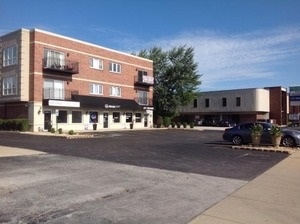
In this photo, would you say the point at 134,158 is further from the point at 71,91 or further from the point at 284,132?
the point at 71,91

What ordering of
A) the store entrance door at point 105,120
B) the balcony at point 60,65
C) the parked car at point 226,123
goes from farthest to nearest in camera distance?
the parked car at point 226,123 < the store entrance door at point 105,120 < the balcony at point 60,65

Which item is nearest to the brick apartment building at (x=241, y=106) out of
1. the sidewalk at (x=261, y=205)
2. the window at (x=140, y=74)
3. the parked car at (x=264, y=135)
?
the window at (x=140, y=74)

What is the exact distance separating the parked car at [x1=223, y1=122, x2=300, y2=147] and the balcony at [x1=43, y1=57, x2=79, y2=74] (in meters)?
23.5

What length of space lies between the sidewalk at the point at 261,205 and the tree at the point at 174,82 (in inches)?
2093

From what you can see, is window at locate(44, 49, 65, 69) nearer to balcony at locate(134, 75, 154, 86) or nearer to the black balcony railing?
the black balcony railing

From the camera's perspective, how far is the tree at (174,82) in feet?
211

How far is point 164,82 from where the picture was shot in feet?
216

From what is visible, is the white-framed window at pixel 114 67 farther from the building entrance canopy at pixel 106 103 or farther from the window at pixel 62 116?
the window at pixel 62 116

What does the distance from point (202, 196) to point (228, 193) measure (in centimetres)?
78

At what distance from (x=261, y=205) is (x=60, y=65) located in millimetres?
37112

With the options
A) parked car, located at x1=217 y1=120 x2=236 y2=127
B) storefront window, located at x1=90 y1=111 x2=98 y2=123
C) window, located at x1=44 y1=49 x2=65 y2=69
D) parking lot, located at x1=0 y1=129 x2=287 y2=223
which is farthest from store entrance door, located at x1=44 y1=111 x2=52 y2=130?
parked car, located at x1=217 y1=120 x2=236 y2=127

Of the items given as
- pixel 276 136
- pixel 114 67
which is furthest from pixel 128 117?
pixel 276 136

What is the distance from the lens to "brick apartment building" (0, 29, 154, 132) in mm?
39656

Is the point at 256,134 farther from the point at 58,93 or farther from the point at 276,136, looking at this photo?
the point at 58,93
